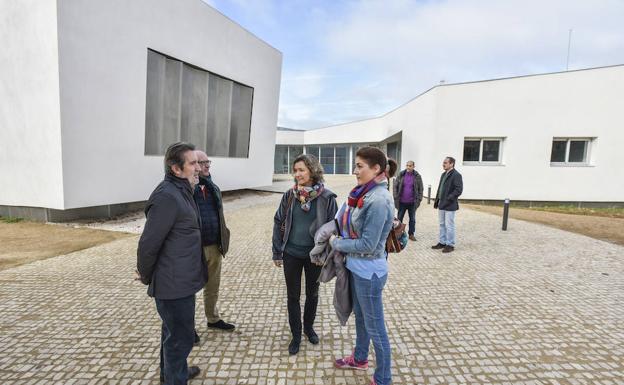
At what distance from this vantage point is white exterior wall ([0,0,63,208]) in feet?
25.3

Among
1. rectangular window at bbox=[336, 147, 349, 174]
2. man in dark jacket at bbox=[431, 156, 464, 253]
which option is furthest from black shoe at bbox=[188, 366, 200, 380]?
rectangular window at bbox=[336, 147, 349, 174]

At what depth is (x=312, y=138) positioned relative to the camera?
35844mm

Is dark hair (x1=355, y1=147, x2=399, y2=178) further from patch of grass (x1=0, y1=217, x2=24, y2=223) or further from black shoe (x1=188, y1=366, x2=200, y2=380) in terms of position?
patch of grass (x1=0, y1=217, x2=24, y2=223)

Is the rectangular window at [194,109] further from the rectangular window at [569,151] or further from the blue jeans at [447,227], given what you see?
the rectangular window at [569,151]

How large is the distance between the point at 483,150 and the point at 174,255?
15206 millimetres

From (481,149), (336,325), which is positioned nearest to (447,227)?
(336,325)

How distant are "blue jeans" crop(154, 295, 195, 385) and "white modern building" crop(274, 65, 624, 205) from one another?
45.3 feet

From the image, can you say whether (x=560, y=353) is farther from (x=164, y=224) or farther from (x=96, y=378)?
(x=96, y=378)

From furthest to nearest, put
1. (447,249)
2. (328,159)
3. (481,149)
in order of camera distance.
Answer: (328,159) → (481,149) → (447,249)

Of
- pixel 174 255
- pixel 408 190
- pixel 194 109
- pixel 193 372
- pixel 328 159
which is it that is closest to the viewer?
pixel 174 255

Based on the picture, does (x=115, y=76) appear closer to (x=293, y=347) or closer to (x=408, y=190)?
(x=408, y=190)

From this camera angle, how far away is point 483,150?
1455cm

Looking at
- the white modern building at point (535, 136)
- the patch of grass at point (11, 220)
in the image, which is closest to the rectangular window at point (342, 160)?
the white modern building at point (535, 136)

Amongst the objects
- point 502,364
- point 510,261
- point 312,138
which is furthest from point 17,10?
point 312,138
